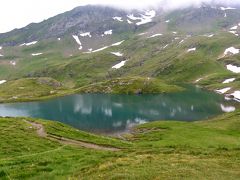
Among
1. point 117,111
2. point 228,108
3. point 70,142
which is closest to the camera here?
point 70,142

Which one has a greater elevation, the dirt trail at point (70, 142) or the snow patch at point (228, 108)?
the dirt trail at point (70, 142)

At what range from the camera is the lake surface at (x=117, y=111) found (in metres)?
136

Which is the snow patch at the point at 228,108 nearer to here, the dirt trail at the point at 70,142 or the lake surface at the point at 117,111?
the lake surface at the point at 117,111

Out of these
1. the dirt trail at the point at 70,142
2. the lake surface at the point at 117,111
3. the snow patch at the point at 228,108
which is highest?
the dirt trail at the point at 70,142

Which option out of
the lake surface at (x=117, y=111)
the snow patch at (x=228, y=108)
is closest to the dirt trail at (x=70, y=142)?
the lake surface at (x=117, y=111)

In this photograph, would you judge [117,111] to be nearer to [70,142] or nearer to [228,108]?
[228,108]

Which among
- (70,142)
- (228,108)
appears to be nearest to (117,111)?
(228,108)

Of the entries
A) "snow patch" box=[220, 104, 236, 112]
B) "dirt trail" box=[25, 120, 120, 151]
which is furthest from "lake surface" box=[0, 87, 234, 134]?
"dirt trail" box=[25, 120, 120, 151]

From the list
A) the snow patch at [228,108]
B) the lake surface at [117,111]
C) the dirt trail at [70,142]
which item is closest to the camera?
the dirt trail at [70,142]

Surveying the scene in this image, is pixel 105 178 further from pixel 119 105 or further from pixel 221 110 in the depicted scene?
pixel 119 105

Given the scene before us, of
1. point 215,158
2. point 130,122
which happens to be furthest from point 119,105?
point 215,158

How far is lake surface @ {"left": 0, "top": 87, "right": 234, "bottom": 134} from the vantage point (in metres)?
136

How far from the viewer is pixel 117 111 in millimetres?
164500

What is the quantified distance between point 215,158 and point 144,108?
137 m
